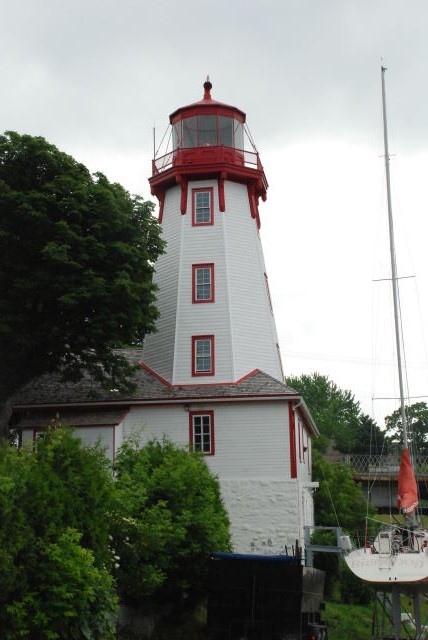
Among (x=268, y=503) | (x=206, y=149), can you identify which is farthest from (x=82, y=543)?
(x=206, y=149)

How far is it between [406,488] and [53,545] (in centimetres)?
1467

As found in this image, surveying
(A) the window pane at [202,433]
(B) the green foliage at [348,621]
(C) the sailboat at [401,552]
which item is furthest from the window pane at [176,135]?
(B) the green foliage at [348,621]

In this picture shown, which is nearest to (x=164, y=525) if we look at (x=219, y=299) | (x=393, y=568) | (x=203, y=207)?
(x=393, y=568)

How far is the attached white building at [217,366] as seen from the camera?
94.7ft

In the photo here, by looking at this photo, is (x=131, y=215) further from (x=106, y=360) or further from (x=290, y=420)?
(x=290, y=420)

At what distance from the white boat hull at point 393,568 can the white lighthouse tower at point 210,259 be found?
9.00 m

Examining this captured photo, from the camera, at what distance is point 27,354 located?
26.4 m

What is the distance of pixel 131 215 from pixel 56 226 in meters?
3.26

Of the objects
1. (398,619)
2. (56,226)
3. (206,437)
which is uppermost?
(56,226)

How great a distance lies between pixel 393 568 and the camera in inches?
945

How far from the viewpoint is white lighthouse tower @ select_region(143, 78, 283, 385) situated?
103 ft

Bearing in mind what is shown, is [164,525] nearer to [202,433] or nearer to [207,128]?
[202,433]

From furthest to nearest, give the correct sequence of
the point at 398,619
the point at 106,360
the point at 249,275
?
the point at 249,275 < the point at 106,360 < the point at 398,619

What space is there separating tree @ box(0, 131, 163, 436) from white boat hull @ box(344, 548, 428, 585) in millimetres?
10636
